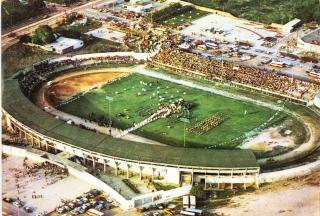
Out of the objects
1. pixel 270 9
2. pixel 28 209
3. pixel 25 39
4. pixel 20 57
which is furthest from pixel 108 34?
pixel 28 209

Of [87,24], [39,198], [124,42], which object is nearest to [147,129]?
[39,198]

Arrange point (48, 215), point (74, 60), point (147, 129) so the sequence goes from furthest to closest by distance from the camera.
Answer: point (74, 60) → point (147, 129) → point (48, 215)

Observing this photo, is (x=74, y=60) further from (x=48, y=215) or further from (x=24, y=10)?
(x=48, y=215)

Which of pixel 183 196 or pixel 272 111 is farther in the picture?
pixel 272 111

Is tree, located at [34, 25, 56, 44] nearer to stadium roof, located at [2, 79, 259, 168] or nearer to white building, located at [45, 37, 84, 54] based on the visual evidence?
white building, located at [45, 37, 84, 54]

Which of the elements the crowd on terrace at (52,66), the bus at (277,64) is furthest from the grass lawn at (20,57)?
the bus at (277,64)

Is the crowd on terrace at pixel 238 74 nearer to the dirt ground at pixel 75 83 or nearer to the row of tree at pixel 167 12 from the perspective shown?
the dirt ground at pixel 75 83

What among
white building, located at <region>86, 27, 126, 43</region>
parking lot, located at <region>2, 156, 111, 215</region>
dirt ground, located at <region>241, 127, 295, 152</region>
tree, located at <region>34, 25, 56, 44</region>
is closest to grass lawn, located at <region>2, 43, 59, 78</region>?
tree, located at <region>34, 25, 56, 44</region>
